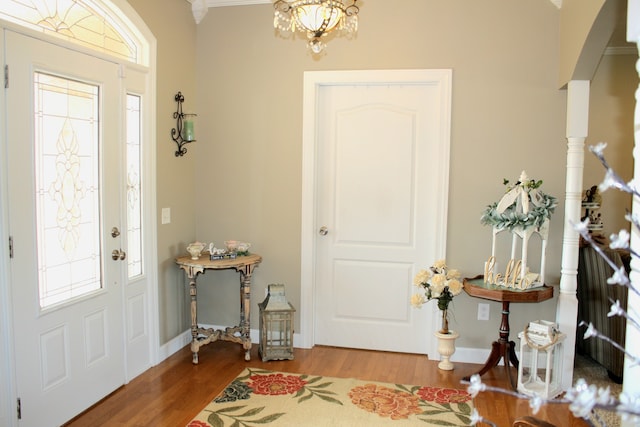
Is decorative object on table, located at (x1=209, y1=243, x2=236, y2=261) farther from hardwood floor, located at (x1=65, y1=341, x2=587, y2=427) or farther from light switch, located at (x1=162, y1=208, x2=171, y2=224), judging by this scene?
hardwood floor, located at (x1=65, y1=341, x2=587, y2=427)

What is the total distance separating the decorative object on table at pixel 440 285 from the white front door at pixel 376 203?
22cm

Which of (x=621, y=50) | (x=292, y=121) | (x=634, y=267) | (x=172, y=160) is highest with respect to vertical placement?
(x=621, y=50)

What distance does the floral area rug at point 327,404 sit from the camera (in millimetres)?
3023

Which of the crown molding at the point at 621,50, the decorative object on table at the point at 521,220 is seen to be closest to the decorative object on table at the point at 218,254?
the decorative object on table at the point at 521,220

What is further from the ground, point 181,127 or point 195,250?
point 181,127

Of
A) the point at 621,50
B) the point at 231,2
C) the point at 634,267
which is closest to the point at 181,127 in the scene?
the point at 231,2

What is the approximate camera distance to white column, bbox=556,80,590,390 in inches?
135

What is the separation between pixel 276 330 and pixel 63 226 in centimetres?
178

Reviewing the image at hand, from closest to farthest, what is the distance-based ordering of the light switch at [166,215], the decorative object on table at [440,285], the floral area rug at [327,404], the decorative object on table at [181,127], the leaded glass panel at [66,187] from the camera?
the leaded glass panel at [66,187]
the floral area rug at [327,404]
the decorative object on table at [440,285]
the light switch at [166,215]
the decorative object on table at [181,127]

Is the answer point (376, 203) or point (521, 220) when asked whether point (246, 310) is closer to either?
point (376, 203)

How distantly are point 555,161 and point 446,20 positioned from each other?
135 centimetres

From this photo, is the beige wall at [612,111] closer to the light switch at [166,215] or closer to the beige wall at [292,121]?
the beige wall at [292,121]

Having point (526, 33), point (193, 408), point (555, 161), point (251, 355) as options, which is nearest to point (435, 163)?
point (555, 161)

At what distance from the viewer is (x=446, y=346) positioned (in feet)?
12.5
